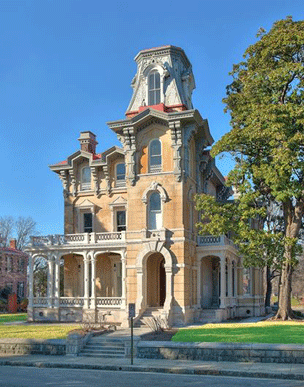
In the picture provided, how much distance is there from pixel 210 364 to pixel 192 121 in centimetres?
1715

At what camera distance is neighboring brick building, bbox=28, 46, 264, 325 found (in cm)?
3138

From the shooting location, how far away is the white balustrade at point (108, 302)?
3297 centimetres

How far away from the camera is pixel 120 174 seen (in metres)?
36.8

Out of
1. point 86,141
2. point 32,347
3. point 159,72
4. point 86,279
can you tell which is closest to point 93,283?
point 86,279

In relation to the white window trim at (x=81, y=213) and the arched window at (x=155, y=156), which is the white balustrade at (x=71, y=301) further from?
the arched window at (x=155, y=156)

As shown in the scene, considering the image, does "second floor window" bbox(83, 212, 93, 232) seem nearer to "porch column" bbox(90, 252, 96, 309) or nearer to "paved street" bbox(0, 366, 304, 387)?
"porch column" bbox(90, 252, 96, 309)

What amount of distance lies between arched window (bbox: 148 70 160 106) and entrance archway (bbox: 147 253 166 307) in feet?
33.3

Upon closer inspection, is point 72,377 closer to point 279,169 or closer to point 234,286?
point 279,169

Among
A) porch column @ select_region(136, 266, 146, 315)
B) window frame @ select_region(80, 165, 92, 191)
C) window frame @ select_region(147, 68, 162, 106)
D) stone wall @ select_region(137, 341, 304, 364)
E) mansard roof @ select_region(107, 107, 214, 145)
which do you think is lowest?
stone wall @ select_region(137, 341, 304, 364)

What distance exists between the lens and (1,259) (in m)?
62.0

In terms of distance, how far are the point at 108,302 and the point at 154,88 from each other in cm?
1445

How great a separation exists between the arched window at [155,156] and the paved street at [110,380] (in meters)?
16.7

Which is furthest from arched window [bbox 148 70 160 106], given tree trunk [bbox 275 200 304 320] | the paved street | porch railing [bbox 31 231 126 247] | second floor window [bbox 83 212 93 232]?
the paved street

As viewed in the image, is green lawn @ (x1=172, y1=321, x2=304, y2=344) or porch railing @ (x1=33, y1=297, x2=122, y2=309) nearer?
green lawn @ (x1=172, y1=321, x2=304, y2=344)
